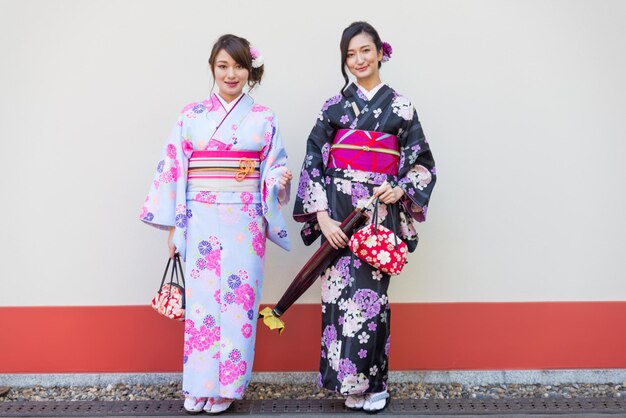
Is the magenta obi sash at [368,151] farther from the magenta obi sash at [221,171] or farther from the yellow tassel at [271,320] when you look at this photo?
the yellow tassel at [271,320]

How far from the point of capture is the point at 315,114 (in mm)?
3988

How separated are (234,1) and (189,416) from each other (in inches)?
90.3

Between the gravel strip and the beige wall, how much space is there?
506mm

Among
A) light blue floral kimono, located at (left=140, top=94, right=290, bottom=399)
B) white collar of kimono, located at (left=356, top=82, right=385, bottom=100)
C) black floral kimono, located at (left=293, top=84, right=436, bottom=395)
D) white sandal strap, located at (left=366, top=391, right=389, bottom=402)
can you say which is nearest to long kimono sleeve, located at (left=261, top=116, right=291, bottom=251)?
light blue floral kimono, located at (left=140, top=94, right=290, bottom=399)

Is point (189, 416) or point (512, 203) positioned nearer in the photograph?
point (189, 416)

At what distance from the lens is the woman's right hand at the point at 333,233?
334cm

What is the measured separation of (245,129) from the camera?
3.42 m

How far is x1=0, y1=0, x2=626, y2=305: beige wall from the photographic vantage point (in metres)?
3.93

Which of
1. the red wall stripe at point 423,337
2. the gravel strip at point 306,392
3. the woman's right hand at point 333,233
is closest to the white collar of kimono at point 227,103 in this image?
the woman's right hand at point 333,233

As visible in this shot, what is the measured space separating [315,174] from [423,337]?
1266 millimetres

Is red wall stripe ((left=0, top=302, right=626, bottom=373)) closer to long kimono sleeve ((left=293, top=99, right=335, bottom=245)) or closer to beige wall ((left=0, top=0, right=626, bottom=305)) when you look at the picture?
beige wall ((left=0, top=0, right=626, bottom=305))

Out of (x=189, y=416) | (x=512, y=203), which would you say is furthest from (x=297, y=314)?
(x=512, y=203)

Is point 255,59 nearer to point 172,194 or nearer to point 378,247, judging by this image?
point 172,194

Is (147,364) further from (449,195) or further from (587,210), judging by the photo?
(587,210)
